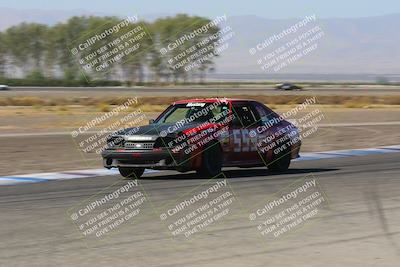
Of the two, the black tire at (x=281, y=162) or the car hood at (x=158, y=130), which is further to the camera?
the black tire at (x=281, y=162)

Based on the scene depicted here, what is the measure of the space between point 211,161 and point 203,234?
5431 millimetres

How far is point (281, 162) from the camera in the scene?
50.9 ft

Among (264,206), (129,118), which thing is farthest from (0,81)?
(264,206)

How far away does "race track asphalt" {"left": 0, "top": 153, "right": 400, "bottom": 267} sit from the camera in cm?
725

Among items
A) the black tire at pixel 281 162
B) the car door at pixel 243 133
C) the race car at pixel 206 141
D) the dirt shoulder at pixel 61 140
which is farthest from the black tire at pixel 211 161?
the dirt shoulder at pixel 61 140

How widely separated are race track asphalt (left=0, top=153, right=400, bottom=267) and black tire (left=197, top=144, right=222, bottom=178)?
40 centimetres

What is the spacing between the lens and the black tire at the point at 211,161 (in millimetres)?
Result: 13812

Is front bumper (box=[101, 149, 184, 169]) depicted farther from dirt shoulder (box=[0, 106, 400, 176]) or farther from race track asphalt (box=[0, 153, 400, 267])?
dirt shoulder (box=[0, 106, 400, 176])

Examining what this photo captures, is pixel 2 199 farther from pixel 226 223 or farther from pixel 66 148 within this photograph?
pixel 66 148

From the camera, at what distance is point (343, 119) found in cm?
3966

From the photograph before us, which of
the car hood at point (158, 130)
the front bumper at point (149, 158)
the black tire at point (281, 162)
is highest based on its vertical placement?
the car hood at point (158, 130)

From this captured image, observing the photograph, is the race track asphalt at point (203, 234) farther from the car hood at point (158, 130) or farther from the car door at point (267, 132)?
the car door at point (267, 132)

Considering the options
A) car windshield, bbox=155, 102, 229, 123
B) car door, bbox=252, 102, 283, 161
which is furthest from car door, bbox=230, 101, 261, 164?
car windshield, bbox=155, 102, 229, 123

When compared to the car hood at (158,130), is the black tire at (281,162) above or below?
below
